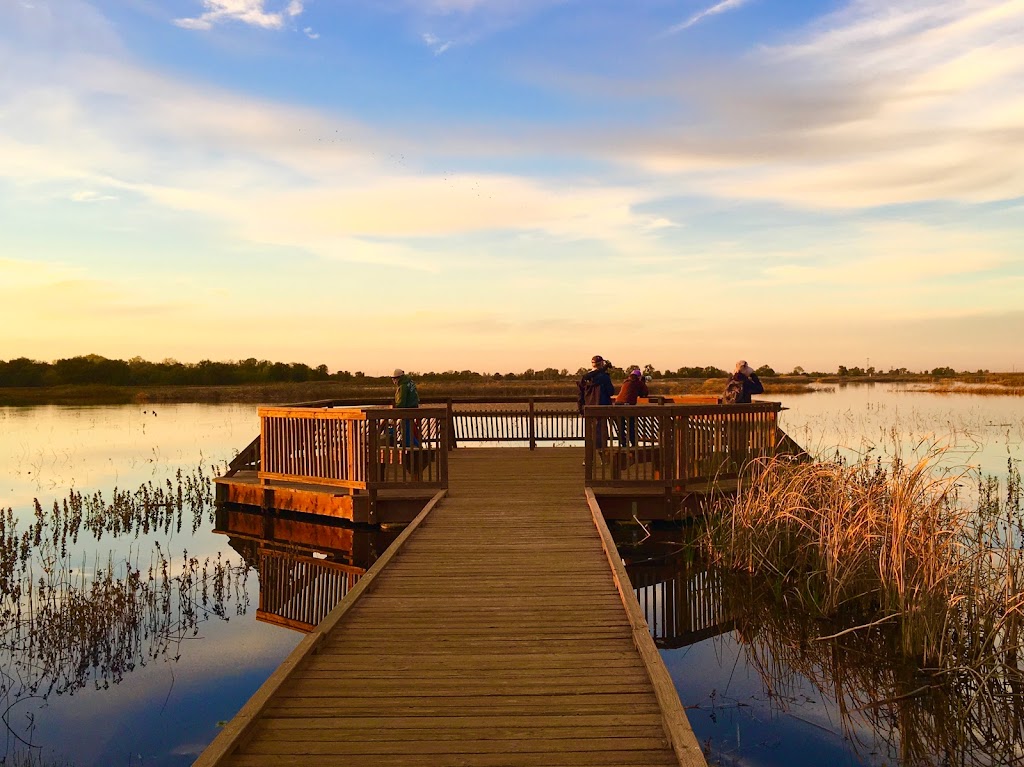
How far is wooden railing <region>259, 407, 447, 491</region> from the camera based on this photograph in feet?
39.8

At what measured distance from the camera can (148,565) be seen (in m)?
11.2

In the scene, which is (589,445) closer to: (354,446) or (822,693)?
(354,446)

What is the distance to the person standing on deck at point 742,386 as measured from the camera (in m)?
13.4

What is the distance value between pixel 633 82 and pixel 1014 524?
11.4 m

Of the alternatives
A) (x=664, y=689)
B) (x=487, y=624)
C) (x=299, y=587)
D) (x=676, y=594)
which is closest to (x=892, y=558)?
(x=676, y=594)

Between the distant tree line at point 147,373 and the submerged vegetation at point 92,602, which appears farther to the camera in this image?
the distant tree line at point 147,373

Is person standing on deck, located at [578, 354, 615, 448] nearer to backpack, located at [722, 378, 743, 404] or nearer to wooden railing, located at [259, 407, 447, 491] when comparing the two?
backpack, located at [722, 378, 743, 404]

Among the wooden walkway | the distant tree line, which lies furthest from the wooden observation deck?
the distant tree line

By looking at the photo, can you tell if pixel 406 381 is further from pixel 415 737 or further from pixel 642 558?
pixel 415 737

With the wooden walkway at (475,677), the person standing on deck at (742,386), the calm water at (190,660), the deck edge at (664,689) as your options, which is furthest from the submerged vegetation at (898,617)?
the person standing on deck at (742,386)

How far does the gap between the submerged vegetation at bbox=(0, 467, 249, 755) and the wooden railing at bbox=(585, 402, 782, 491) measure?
5.46m

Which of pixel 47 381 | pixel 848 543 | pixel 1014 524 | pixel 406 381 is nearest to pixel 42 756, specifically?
pixel 848 543

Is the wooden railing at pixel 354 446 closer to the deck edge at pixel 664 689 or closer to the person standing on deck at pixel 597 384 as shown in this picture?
the person standing on deck at pixel 597 384

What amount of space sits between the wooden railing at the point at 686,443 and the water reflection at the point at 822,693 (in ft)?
10.9
